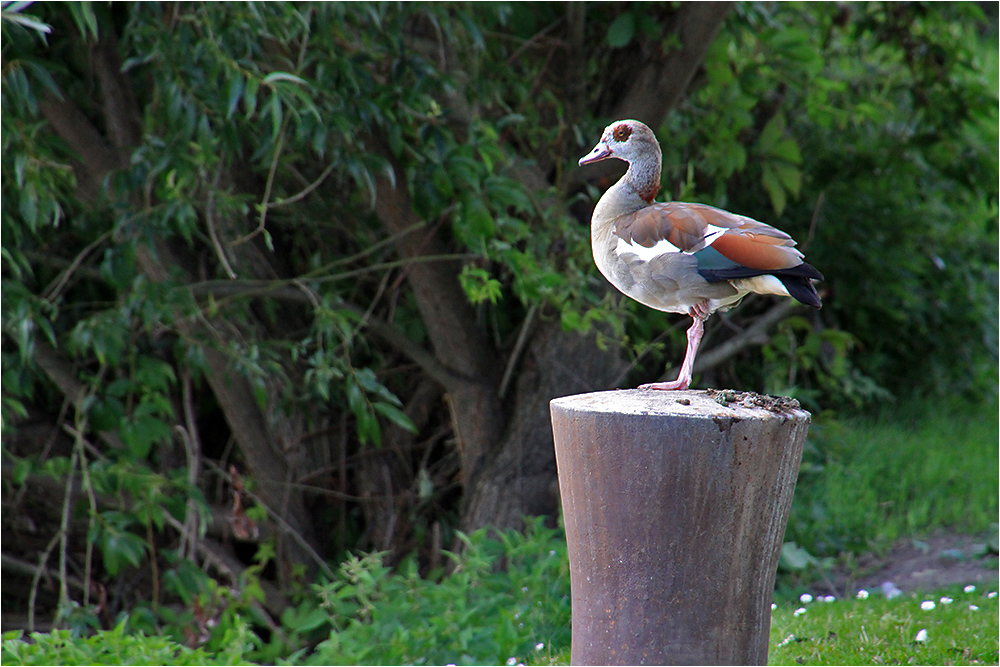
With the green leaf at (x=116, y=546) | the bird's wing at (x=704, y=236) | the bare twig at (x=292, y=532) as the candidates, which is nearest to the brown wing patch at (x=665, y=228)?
the bird's wing at (x=704, y=236)

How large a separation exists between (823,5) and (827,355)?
7.51ft

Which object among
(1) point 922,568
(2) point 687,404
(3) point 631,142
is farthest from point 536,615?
(1) point 922,568

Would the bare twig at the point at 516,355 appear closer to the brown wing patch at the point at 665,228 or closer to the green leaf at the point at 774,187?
the green leaf at the point at 774,187

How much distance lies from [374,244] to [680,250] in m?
3.03

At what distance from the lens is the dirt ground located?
14.3 feet

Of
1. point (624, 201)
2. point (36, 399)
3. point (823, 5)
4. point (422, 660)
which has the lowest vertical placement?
point (422, 660)

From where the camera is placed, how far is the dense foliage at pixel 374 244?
141 inches

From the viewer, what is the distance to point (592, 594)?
2.35 m

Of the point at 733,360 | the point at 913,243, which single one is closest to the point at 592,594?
the point at 733,360

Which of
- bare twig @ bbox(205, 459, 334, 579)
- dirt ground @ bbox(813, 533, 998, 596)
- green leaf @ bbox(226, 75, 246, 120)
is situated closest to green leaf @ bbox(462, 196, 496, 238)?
green leaf @ bbox(226, 75, 246, 120)

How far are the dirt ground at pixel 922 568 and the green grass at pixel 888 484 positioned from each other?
10 cm

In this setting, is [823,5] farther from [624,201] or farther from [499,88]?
[624,201]

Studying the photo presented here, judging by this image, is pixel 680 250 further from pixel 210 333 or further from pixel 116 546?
pixel 116 546

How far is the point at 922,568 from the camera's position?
4.54 metres
